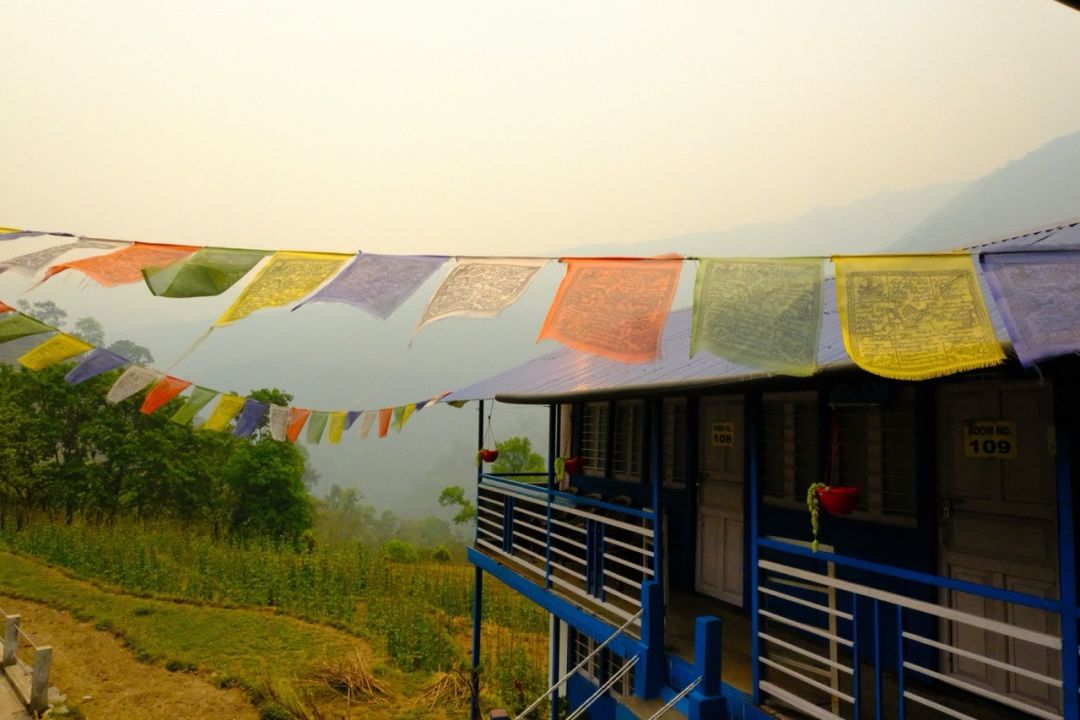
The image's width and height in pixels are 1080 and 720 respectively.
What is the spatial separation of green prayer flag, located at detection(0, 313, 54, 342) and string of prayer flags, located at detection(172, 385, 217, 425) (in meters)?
3.03

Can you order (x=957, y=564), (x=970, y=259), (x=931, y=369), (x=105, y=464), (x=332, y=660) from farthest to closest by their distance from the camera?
(x=105, y=464) < (x=332, y=660) < (x=957, y=564) < (x=970, y=259) < (x=931, y=369)

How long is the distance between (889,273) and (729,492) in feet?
16.1

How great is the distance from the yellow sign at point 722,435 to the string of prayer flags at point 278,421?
23.5 feet

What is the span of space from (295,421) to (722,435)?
7.33 m

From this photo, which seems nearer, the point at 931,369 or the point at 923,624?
the point at 931,369

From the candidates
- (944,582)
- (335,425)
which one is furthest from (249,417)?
(944,582)

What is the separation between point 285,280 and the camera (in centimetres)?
455

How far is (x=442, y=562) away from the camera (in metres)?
29.8

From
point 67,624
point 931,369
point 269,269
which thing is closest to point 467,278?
point 269,269

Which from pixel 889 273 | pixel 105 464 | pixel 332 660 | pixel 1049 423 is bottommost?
pixel 332 660

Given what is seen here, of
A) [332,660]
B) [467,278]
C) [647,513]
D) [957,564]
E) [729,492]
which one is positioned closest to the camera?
[467,278]

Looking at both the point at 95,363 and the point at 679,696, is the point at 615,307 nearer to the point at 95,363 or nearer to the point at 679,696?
the point at 679,696

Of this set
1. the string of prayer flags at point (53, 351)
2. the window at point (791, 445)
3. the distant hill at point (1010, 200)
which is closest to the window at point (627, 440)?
the window at point (791, 445)

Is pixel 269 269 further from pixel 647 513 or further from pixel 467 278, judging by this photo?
pixel 647 513
